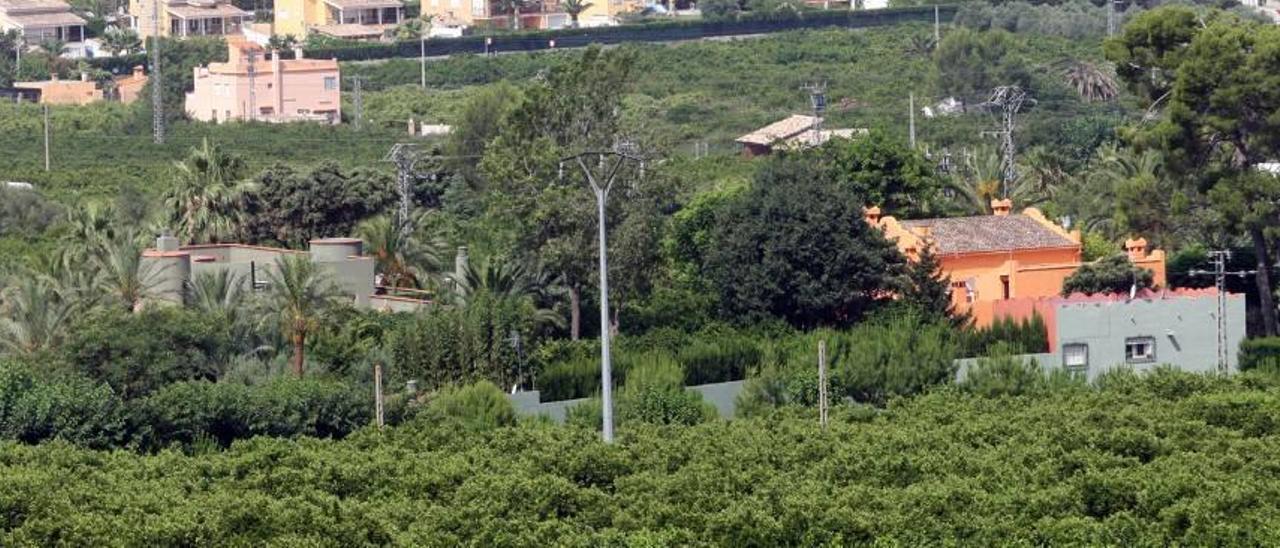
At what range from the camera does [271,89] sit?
A: 132 meters

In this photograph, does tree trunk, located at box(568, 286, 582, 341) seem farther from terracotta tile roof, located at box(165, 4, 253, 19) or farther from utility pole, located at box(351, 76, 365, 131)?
terracotta tile roof, located at box(165, 4, 253, 19)

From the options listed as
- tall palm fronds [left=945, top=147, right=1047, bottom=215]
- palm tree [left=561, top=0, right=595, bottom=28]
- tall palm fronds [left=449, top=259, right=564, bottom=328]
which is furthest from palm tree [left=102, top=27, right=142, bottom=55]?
tall palm fronds [left=449, top=259, right=564, bottom=328]

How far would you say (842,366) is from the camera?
60.8 m

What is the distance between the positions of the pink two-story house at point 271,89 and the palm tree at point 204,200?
51740 mm

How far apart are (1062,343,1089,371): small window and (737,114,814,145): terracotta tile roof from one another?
47.6 metres

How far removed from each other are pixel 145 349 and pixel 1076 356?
2103cm

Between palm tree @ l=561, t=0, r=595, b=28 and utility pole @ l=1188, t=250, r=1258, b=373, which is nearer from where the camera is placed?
utility pole @ l=1188, t=250, r=1258, b=373

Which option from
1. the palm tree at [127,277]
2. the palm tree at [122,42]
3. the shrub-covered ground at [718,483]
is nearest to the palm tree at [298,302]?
the palm tree at [127,277]

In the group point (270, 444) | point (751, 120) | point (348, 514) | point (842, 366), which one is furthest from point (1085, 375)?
point (751, 120)

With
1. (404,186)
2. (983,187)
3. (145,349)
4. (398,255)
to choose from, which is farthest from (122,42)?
(145,349)

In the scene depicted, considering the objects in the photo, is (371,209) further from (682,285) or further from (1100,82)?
(1100,82)

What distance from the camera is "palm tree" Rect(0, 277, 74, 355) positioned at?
58.8 metres

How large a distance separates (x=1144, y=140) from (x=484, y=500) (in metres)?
32.9

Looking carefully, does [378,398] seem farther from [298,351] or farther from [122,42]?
[122,42]
